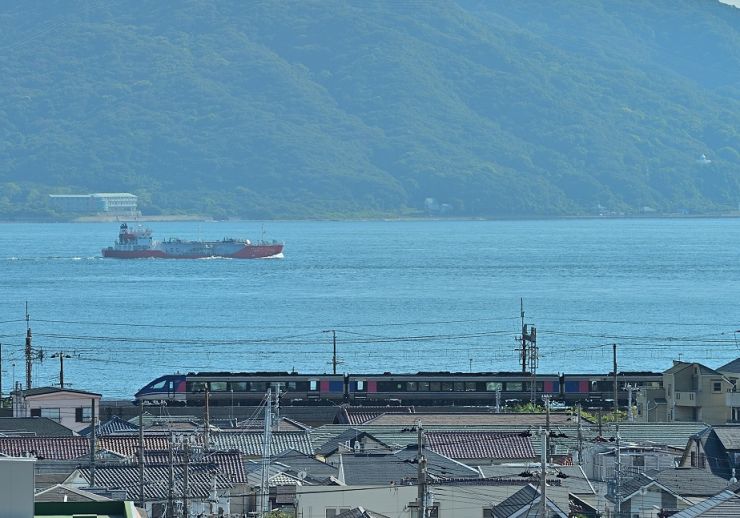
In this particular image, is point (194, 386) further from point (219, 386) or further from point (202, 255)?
point (202, 255)

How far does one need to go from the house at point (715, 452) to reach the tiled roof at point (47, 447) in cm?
834

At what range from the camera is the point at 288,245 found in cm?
19038

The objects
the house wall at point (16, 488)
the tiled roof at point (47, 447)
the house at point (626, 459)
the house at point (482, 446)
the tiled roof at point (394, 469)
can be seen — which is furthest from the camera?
the house at point (482, 446)

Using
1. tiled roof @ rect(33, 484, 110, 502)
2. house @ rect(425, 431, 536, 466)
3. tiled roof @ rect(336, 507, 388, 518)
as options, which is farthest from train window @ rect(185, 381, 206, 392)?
tiled roof @ rect(33, 484, 110, 502)

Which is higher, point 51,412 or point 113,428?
point 51,412

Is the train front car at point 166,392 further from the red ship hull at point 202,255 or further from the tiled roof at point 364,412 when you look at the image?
the red ship hull at point 202,255

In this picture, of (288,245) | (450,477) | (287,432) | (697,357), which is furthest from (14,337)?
(288,245)

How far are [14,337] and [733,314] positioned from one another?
118ft

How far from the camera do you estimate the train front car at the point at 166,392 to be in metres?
41.6

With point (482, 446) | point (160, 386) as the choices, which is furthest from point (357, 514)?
point (160, 386)

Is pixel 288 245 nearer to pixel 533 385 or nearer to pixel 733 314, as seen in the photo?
pixel 733 314

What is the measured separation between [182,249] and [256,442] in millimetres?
136119

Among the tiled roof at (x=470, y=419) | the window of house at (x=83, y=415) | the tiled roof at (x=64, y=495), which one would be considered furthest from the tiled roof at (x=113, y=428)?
the tiled roof at (x=64, y=495)

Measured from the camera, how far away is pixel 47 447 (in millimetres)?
25953
